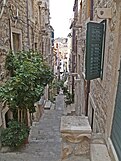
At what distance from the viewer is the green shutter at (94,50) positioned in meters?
3.62

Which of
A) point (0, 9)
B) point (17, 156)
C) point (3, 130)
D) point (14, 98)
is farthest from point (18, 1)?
point (17, 156)

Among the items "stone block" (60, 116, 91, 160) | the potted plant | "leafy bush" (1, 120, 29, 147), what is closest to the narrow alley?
"leafy bush" (1, 120, 29, 147)

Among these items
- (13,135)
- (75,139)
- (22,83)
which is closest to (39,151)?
(13,135)

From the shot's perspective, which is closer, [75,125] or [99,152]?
[99,152]

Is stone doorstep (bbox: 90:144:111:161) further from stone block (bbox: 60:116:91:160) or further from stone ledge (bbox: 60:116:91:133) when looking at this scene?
stone ledge (bbox: 60:116:91:133)

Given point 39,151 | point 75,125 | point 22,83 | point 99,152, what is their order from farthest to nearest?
point 39,151
point 22,83
point 75,125
point 99,152

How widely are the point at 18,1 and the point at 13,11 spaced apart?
3.02ft

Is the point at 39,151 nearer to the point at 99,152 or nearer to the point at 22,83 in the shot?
the point at 22,83

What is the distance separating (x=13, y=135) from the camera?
5422mm

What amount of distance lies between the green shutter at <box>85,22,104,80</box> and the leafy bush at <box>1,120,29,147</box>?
2.87 metres

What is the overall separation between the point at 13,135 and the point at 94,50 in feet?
11.1

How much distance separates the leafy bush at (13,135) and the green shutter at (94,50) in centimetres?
287

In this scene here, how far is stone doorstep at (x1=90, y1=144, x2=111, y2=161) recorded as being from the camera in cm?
267

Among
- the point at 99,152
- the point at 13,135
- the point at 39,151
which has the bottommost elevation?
the point at 39,151
